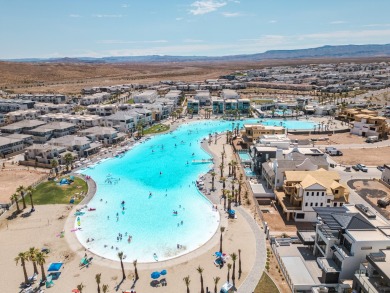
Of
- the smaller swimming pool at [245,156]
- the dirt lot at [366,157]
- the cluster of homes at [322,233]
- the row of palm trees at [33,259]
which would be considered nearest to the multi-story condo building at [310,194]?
the cluster of homes at [322,233]

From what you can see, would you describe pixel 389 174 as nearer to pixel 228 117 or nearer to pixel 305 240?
pixel 305 240

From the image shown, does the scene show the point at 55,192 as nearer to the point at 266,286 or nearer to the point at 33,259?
the point at 33,259

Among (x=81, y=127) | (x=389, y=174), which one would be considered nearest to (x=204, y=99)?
(x=81, y=127)

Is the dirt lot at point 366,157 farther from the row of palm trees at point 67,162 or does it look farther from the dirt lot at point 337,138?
the row of palm trees at point 67,162

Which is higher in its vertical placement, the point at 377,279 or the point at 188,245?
the point at 377,279

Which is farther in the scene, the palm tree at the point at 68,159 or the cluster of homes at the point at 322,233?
the palm tree at the point at 68,159

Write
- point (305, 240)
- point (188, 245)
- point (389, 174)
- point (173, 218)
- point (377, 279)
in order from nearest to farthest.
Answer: point (377, 279)
point (305, 240)
point (188, 245)
point (173, 218)
point (389, 174)

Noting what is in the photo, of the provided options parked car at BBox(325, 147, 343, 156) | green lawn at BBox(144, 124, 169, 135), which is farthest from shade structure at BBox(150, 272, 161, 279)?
green lawn at BBox(144, 124, 169, 135)

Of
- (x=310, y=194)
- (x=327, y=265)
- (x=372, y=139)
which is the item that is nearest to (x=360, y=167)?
(x=372, y=139)
